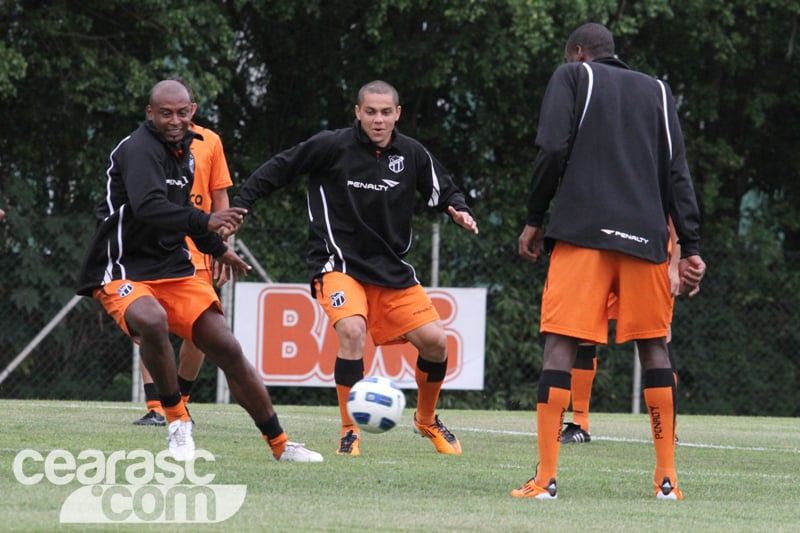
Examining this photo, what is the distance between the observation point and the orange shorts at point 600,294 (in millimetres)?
5988

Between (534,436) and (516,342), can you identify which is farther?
(516,342)

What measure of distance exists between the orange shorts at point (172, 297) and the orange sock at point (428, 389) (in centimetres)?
158

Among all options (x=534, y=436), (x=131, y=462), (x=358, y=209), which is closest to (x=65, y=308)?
(x=534, y=436)

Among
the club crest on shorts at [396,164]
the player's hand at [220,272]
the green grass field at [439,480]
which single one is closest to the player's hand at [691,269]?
the green grass field at [439,480]

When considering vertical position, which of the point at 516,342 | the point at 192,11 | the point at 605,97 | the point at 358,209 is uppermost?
the point at 192,11

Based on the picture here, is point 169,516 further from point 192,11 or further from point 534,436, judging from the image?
point 192,11

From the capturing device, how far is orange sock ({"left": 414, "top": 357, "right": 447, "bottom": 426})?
27.6ft

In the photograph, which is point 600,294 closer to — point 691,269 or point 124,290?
point 691,269

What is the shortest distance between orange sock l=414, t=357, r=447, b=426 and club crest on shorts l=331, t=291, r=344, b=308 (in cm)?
78

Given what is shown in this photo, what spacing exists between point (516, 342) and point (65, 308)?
5.53 metres

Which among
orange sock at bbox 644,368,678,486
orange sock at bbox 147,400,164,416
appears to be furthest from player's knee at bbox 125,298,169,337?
orange sock at bbox 147,400,164,416

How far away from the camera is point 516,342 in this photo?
1770cm

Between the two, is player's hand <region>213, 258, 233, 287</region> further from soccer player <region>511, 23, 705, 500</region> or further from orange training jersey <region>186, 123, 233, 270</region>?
soccer player <region>511, 23, 705, 500</region>

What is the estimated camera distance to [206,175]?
922 centimetres
